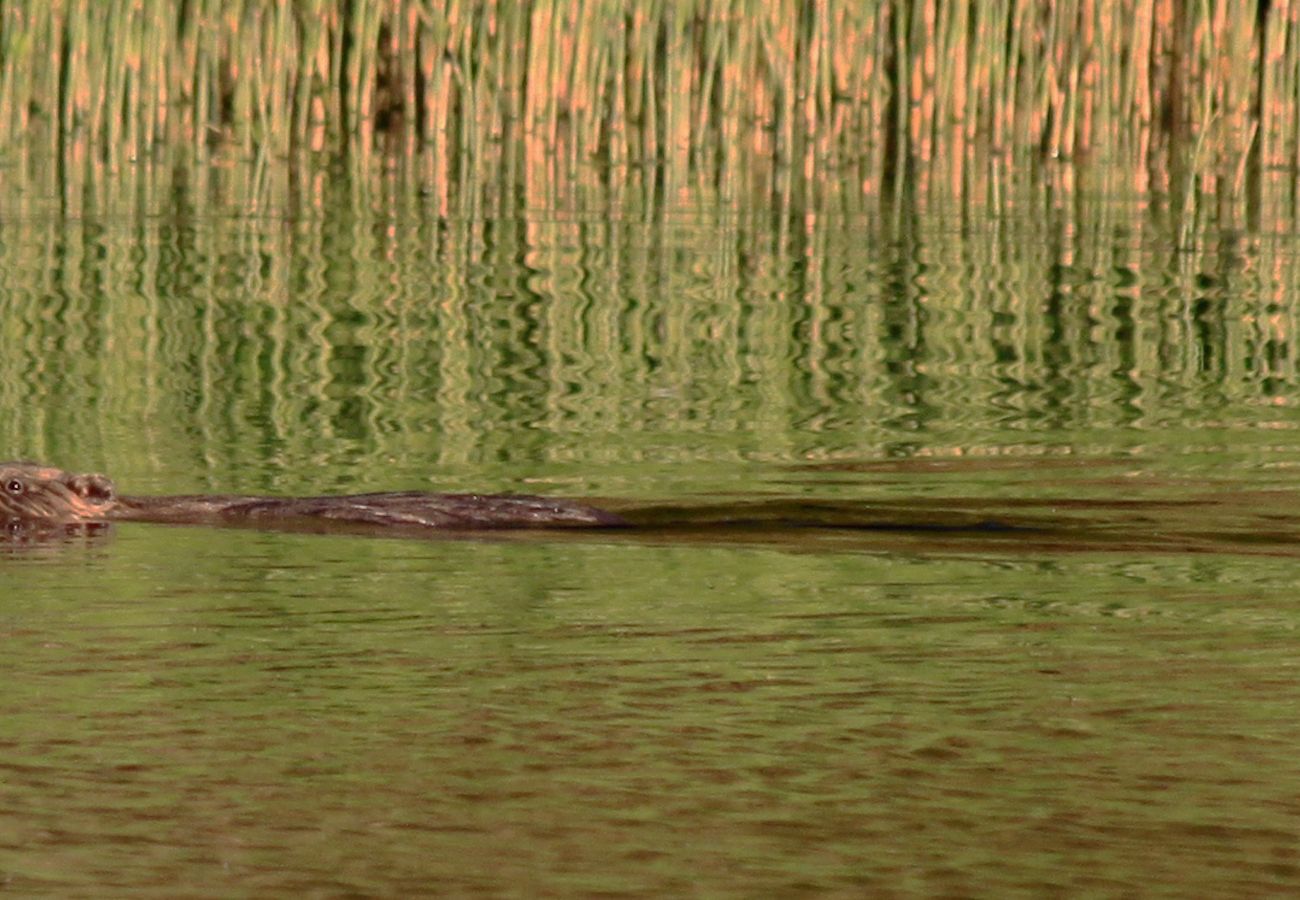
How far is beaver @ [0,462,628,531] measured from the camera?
8.23 m

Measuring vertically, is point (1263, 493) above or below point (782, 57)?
below

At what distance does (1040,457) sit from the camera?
9.26m

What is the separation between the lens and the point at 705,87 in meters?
18.5

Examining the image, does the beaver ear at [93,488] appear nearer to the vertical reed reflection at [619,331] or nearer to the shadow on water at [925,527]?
the shadow on water at [925,527]

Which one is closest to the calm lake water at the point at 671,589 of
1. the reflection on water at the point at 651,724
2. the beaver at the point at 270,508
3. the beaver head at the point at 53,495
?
the reflection on water at the point at 651,724

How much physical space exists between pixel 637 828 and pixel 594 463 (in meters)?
4.45

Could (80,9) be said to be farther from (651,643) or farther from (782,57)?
(651,643)

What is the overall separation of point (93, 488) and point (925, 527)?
97.1 inches

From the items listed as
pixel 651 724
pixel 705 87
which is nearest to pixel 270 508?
pixel 651 724

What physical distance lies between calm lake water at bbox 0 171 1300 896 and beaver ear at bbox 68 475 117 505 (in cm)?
30

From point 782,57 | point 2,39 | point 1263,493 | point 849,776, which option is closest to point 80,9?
point 2,39

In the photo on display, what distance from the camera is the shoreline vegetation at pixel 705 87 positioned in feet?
59.7

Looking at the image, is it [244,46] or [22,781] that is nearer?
[22,781]

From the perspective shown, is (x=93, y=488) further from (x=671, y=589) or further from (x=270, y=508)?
(x=671, y=589)
